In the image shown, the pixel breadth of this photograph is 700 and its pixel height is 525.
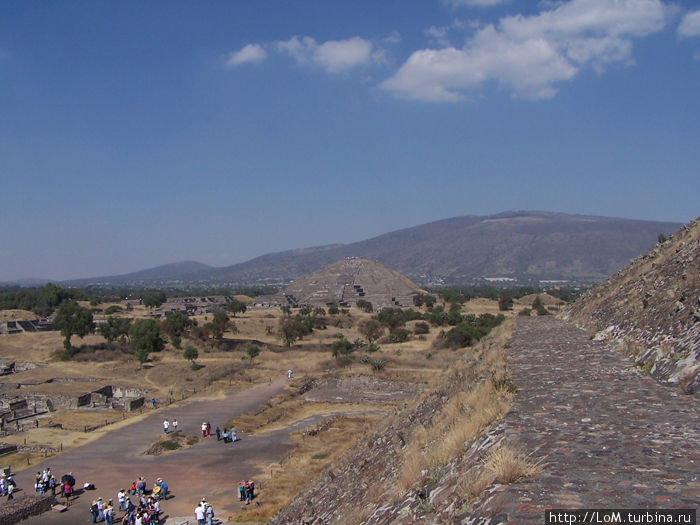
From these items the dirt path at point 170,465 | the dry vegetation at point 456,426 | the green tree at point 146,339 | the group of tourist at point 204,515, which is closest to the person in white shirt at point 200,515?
the group of tourist at point 204,515

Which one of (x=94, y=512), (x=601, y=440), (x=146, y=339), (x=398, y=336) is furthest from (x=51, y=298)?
(x=601, y=440)

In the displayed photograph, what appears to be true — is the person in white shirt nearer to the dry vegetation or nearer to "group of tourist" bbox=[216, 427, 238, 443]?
"group of tourist" bbox=[216, 427, 238, 443]

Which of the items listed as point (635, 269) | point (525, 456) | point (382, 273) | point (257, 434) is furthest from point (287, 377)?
point (382, 273)

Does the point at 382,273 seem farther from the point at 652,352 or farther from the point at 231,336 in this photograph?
the point at 652,352

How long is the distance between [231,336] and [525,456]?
2487 inches

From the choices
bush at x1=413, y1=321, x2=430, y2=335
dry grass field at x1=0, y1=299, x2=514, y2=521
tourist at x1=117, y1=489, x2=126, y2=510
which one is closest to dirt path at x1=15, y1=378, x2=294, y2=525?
tourist at x1=117, y1=489, x2=126, y2=510

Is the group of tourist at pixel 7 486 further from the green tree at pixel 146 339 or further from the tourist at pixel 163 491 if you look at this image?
the green tree at pixel 146 339

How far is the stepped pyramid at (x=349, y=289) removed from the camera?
327 feet

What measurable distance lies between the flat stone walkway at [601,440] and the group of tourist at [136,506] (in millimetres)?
13009

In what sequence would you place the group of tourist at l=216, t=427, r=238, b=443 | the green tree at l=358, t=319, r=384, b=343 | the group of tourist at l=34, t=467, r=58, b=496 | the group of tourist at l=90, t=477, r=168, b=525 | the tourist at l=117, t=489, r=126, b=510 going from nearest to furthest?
1. the group of tourist at l=90, t=477, r=168, b=525
2. the tourist at l=117, t=489, r=126, b=510
3. the group of tourist at l=34, t=467, r=58, b=496
4. the group of tourist at l=216, t=427, r=238, b=443
5. the green tree at l=358, t=319, r=384, b=343

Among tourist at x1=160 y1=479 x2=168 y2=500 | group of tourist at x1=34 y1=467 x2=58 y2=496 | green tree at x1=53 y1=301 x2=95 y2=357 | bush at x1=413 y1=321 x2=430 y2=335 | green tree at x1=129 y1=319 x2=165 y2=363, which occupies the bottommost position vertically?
bush at x1=413 y1=321 x2=430 y2=335

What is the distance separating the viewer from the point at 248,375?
142 feet

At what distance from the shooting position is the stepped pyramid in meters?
99.8

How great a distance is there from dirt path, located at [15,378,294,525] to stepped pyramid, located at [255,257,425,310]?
6805 cm
